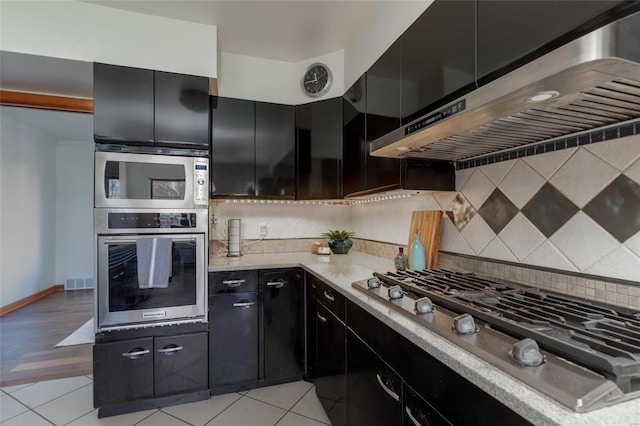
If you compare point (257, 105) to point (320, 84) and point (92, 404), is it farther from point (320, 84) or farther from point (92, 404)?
point (92, 404)

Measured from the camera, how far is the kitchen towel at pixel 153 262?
80.8 inches

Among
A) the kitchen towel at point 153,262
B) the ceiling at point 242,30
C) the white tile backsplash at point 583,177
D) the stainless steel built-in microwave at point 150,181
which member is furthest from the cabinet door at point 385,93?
the kitchen towel at point 153,262

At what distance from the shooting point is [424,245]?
1898 mm

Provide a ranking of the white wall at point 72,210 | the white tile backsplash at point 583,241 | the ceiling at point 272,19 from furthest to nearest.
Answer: the white wall at point 72,210 < the ceiling at point 272,19 < the white tile backsplash at point 583,241

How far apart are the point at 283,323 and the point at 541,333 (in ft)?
6.05

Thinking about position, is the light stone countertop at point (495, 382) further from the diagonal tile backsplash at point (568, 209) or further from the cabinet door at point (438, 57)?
the cabinet door at point (438, 57)

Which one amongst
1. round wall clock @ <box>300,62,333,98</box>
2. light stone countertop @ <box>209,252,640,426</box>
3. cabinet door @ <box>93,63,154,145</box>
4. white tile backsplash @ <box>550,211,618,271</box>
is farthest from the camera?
round wall clock @ <box>300,62,333,98</box>

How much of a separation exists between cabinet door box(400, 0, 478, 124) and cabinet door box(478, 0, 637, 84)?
1.6 inches

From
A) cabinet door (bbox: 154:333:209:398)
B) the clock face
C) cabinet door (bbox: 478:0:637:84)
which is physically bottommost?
cabinet door (bbox: 154:333:209:398)

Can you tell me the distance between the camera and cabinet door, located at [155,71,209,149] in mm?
2176

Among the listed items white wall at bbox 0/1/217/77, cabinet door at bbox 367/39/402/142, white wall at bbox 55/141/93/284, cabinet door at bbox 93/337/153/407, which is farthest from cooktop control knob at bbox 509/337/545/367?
white wall at bbox 55/141/93/284

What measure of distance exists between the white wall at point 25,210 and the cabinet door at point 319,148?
4114mm

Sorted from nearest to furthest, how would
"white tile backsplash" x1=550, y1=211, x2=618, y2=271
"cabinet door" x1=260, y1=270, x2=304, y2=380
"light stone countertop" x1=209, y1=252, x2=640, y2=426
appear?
"light stone countertop" x1=209, y1=252, x2=640, y2=426 → "white tile backsplash" x1=550, y1=211, x2=618, y2=271 → "cabinet door" x1=260, y1=270, x2=304, y2=380

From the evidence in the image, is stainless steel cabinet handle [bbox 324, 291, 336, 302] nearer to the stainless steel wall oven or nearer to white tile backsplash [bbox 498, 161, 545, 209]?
the stainless steel wall oven
